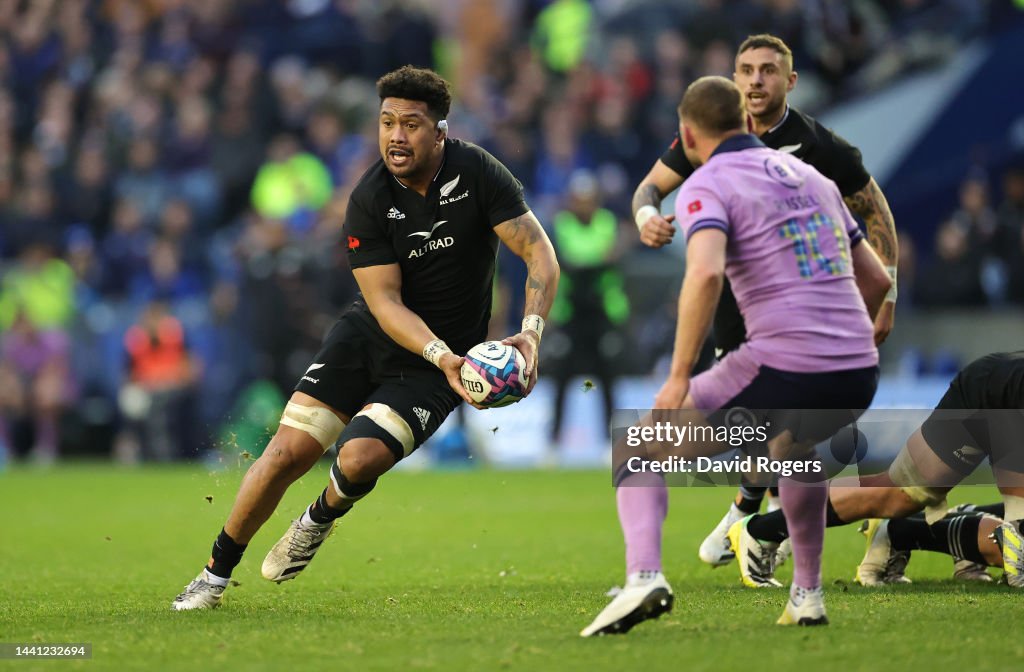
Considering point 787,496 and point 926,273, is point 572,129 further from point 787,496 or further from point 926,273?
point 787,496

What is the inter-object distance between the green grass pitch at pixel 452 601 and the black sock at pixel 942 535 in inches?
7.4

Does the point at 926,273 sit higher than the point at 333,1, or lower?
lower

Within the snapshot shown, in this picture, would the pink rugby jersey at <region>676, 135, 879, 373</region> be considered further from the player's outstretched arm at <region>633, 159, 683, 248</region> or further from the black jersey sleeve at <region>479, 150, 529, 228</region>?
the black jersey sleeve at <region>479, 150, 529, 228</region>

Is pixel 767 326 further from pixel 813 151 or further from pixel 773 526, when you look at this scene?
pixel 813 151

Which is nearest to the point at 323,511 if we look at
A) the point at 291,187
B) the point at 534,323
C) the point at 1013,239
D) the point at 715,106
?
the point at 534,323

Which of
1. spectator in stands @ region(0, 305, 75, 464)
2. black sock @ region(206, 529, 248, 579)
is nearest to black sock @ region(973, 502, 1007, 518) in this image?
black sock @ region(206, 529, 248, 579)

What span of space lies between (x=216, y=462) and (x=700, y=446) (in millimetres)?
13581

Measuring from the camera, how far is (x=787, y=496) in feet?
19.2

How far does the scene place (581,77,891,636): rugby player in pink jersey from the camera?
5582 millimetres

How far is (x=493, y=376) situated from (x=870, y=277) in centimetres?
167

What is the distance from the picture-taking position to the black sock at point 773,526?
7.34 m

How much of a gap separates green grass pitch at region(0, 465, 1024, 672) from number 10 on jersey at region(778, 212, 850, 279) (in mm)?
1390

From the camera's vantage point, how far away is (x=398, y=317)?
6.99 metres

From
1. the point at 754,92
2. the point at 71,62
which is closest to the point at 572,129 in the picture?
the point at 71,62
